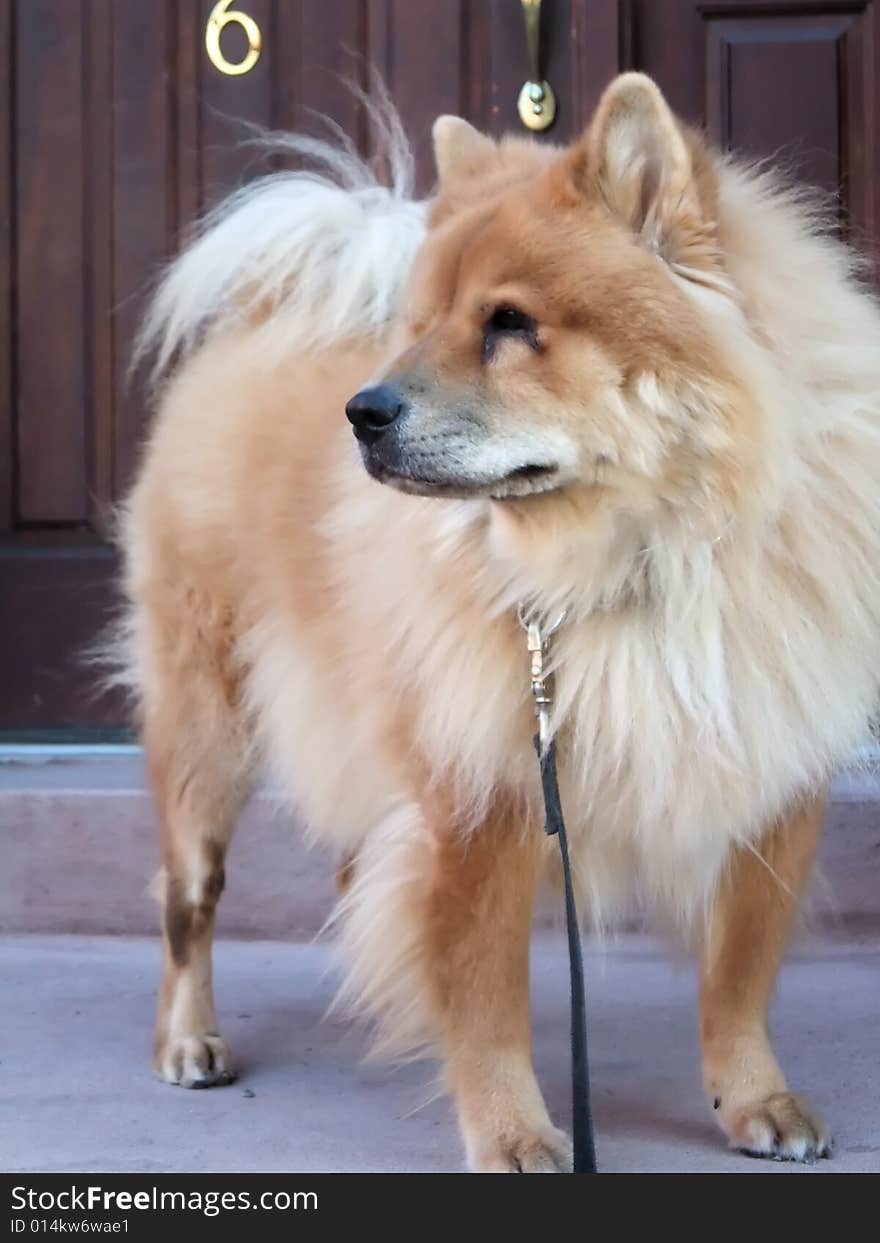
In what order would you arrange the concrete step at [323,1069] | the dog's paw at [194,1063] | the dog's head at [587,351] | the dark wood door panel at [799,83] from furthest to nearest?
1. the dark wood door panel at [799,83]
2. the dog's paw at [194,1063]
3. the concrete step at [323,1069]
4. the dog's head at [587,351]

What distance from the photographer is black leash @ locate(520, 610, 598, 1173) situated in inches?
80.0

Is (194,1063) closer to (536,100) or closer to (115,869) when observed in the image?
(115,869)

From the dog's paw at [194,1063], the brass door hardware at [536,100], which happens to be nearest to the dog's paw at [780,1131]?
the dog's paw at [194,1063]

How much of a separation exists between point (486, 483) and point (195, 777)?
1182 millimetres

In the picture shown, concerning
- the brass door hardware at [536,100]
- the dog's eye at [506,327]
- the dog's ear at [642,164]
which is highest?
the brass door hardware at [536,100]

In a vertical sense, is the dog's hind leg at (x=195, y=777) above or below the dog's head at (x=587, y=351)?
below

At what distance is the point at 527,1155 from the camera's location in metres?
2.23

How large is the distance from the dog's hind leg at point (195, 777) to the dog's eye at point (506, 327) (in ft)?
3.46

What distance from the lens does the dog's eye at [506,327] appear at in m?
2.21

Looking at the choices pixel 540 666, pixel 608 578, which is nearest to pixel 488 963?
pixel 540 666

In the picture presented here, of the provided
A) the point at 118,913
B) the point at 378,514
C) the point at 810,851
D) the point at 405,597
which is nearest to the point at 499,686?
the point at 405,597

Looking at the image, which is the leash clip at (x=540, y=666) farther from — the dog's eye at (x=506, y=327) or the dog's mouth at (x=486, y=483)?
the dog's eye at (x=506, y=327)

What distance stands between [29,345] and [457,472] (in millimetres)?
2292

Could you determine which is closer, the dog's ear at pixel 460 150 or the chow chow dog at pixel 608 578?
the chow chow dog at pixel 608 578
